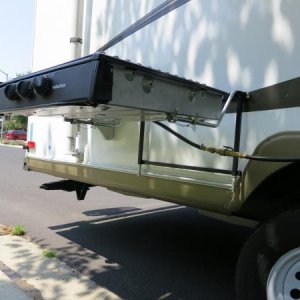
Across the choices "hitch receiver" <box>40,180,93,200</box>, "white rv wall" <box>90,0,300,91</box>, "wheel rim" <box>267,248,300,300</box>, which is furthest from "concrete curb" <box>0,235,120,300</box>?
"white rv wall" <box>90,0,300,91</box>

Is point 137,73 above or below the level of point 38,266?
above

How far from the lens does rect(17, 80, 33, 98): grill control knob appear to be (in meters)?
2.96

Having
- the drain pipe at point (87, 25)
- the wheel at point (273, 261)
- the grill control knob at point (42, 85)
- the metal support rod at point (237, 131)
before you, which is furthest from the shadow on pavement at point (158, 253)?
the drain pipe at point (87, 25)

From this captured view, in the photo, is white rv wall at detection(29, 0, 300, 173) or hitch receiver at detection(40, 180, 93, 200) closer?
white rv wall at detection(29, 0, 300, 173)

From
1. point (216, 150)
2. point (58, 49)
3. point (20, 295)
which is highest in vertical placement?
point (58, 49)

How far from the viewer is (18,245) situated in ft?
18.1

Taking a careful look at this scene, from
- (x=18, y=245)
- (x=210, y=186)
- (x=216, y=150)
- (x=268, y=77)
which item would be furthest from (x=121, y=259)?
(x=268, y=77)

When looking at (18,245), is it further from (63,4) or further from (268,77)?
(268,77)

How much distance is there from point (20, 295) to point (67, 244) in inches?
66.7

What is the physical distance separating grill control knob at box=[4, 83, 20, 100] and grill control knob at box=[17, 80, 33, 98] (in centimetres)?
6

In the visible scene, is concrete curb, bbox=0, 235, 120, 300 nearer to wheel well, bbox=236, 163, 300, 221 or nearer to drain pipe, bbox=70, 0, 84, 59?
wheel well, bbox=236, 163, 300, 221

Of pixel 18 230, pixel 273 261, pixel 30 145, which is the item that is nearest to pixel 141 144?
pixel 273 261

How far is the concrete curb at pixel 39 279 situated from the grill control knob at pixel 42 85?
1.92m

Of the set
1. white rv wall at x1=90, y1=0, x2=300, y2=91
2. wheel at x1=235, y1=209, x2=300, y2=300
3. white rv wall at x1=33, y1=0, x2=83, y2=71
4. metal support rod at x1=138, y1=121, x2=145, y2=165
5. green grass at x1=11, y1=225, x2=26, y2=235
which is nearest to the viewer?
wheel at x1=235, y1=209, x2=300, y2=300
